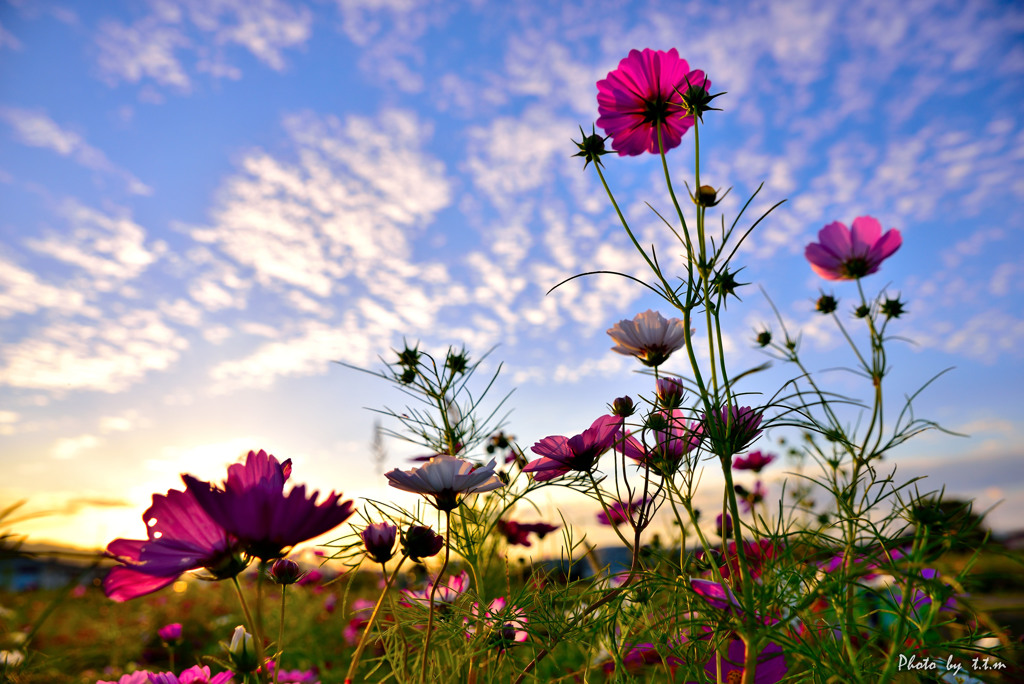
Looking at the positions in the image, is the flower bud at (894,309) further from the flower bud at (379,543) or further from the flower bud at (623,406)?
the flower bud at (379,543)

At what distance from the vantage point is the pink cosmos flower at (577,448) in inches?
29.8

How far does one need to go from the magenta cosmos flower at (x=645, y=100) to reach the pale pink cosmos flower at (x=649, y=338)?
10.3 inches

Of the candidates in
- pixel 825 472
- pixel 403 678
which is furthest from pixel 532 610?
pixel 825 472

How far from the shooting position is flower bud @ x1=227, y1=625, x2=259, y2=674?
576 millimetres

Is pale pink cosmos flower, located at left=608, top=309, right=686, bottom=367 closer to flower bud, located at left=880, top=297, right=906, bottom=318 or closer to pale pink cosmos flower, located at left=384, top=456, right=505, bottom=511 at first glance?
pale pink cosmos flower, located at left=384, top=456, right=505, bottom=511

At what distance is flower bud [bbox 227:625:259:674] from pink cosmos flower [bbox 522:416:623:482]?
1.28ft

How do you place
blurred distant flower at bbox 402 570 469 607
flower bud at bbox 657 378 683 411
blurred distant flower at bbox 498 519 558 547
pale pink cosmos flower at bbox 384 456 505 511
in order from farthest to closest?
blurred distant flower at bbox 498 519 558 547 < blurred distant flower at bbox 402 570 469 607 < flower bud at bbox 657 378 683 411 < pale pink cosmos flower at bbox 384 456 505 511

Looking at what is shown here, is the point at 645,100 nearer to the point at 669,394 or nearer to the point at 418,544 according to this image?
the point at 669,394

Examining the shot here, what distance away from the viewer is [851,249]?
47.6 inches

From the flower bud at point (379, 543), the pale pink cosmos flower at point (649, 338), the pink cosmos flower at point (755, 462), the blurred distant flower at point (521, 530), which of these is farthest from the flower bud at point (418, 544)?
the pink cosmos flower at point (755, 462)

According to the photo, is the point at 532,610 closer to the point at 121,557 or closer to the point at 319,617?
the point at 121,557

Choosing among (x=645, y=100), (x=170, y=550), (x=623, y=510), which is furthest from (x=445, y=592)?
(x=645, y=100)

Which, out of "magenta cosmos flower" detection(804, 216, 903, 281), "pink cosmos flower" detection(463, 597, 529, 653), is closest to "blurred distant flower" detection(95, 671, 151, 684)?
"pink cosmos flower" detection(463, 597, 529, 653)

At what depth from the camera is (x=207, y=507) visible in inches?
16.1
